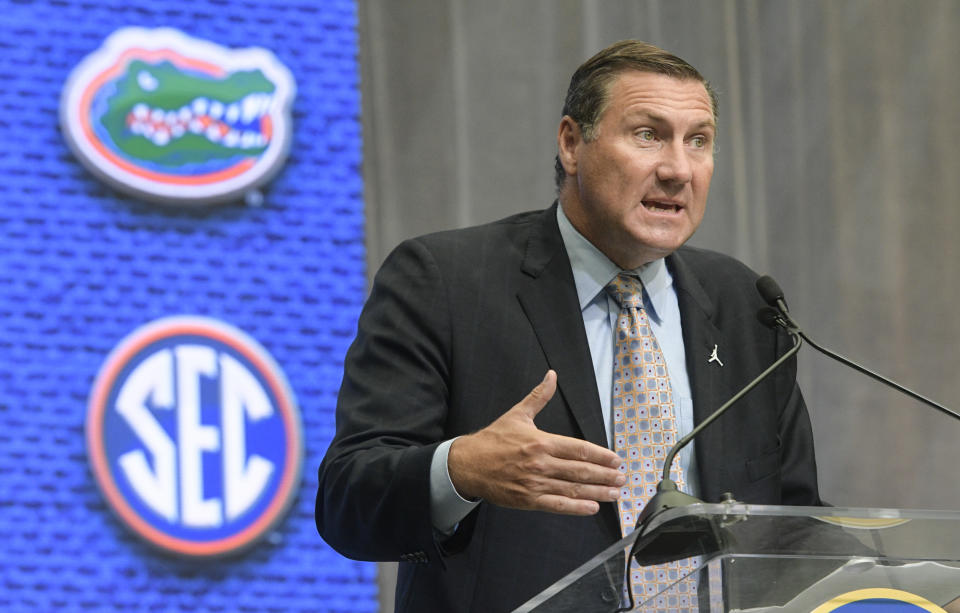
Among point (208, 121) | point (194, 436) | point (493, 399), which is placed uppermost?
point (208, 121)

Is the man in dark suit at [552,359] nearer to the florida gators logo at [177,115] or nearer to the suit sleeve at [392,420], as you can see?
the suit sleeve at [392,420]

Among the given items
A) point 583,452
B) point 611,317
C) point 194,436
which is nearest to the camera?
point 583,452

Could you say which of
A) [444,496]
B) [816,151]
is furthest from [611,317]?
[816,151]

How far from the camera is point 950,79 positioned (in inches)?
160

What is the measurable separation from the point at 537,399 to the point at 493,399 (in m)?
0.36

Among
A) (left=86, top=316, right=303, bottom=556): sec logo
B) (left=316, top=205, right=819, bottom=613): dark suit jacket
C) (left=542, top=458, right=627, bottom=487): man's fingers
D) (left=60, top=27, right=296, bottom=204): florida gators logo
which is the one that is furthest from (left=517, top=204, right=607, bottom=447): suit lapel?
(left=60, top=27, right=296, bottom=204): florida gators logo

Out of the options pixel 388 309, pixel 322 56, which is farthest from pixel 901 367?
pixel 388 309

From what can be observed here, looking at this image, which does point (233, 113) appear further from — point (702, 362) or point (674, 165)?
point (702, 362)

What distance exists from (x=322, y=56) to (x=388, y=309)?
1942 millimetres

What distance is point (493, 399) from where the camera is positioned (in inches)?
70.2

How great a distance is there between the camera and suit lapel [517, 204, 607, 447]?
5.77ft

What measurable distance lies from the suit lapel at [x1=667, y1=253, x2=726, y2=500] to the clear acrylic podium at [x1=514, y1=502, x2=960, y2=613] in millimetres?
512

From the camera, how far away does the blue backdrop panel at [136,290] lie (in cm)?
323

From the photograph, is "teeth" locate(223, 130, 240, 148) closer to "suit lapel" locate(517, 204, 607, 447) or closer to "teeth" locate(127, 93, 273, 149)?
"teeth" locate(127, 93, 273, 149)
